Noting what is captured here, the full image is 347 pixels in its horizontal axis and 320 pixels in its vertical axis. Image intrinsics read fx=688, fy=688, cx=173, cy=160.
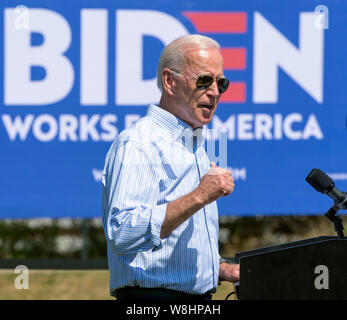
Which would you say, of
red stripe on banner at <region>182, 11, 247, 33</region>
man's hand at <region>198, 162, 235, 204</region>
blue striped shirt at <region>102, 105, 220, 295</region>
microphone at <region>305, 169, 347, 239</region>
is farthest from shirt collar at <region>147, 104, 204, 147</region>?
red stripe on banner at <region>182, 11, 247, 33</region>

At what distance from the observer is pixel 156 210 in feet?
7.52

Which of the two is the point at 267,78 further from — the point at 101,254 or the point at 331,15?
the point at 101,254

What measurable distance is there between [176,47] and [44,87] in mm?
2391

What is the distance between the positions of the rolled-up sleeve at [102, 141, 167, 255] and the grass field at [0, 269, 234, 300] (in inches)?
149

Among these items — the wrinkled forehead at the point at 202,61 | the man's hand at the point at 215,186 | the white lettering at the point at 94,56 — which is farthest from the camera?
the white lettering at the point at 94,56

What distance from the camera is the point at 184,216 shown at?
7.49ft

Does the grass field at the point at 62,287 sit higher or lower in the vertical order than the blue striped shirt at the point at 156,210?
lower

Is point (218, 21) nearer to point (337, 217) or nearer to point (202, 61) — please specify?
point (202, 61)

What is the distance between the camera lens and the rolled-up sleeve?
2.27 metres

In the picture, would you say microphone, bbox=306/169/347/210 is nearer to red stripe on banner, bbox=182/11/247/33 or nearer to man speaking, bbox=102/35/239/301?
man speaking, bbox=102/35/239/301

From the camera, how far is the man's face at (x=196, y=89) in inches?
103

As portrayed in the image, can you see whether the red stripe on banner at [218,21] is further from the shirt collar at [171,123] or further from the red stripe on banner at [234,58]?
the shirt collar at [171,123]

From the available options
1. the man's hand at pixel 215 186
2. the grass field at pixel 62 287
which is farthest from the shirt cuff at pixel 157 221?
the grass field at pixel 62 287
